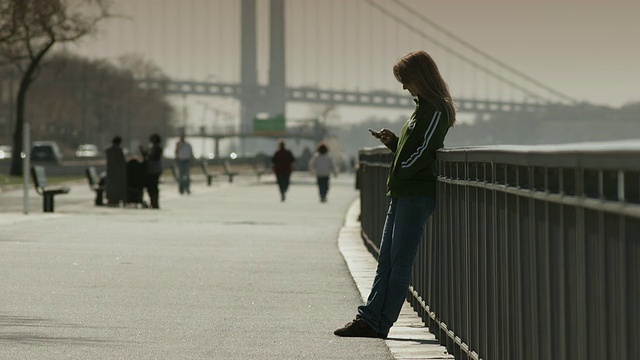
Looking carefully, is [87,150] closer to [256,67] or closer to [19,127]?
[256,67]

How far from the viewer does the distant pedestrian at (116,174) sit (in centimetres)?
3397

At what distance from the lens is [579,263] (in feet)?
18.4

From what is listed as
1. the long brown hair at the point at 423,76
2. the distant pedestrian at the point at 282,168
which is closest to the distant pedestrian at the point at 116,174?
the distant pedestrian at the point at 282,168

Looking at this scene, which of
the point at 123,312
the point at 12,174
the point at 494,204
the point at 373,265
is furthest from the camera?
the point at 12,174

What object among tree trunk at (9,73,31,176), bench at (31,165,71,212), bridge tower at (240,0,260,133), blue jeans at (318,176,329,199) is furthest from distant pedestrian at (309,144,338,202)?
bridge tower at (240,0,260,133)

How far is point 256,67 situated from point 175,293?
156m

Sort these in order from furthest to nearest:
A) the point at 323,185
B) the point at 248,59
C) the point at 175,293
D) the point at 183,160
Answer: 1. the point at 248,59
2. the point at 183,160
3. the point at 323,185
4. the point at 175,293

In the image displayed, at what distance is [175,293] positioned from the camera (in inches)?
507

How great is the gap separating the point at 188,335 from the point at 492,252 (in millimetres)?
2580

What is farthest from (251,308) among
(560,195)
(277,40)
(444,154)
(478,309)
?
(277,40)

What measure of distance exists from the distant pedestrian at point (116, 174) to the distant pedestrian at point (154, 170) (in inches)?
23.2

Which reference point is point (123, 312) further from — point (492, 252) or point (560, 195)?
point (560, 195)

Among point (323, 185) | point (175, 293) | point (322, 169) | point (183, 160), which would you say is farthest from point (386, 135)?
point (183, 160)

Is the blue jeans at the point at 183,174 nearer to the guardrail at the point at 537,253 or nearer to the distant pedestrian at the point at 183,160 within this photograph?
the distant pedestrian at the point at 183,160
